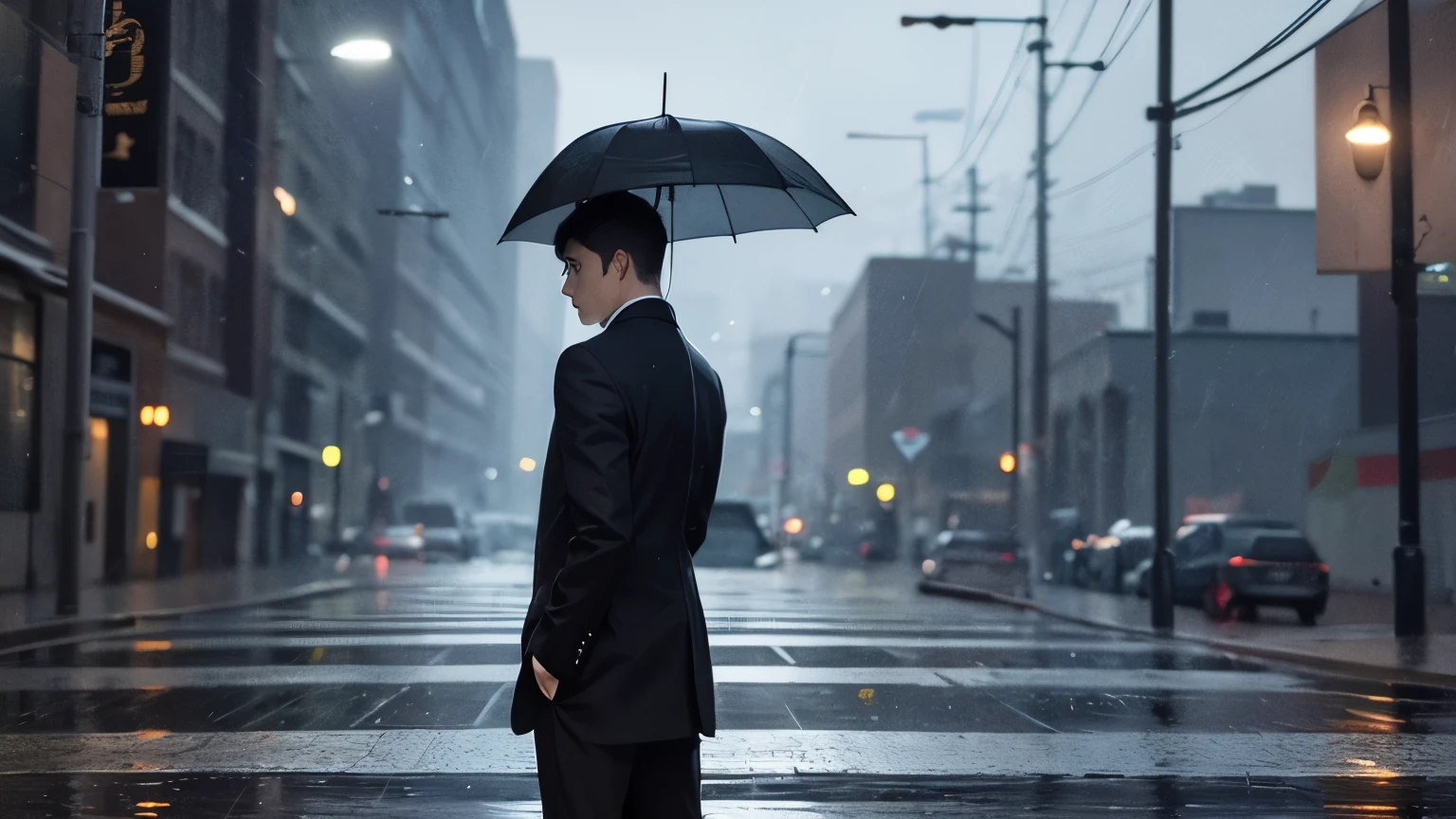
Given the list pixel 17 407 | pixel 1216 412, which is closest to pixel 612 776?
pixel 17 407

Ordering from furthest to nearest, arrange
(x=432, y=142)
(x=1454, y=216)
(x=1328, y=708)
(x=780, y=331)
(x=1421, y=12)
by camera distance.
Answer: (x=432, y=142)
(x=780, y=331)
(x=1421, y=12)
(x=1454, y=216)
(x=1328, y=708)

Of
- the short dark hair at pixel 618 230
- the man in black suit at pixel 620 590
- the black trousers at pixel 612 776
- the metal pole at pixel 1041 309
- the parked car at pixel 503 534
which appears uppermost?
the metal pole at pixel 1041 309

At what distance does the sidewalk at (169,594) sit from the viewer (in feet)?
51.7

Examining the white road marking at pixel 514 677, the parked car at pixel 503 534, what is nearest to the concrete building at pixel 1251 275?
the parked car at pixel 503 534

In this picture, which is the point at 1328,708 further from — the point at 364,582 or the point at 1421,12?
the point at 364,582

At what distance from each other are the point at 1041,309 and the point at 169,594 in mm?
16176

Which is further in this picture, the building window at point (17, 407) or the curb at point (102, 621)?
the building window at point (17, 407)

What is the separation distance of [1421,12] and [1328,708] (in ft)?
36.1

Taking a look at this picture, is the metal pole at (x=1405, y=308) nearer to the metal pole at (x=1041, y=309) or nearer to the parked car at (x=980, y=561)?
the metal pole at (x=1041, y=309)

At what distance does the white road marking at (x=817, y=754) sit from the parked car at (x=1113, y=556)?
21821 mm

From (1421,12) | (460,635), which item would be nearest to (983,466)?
(1421,12)

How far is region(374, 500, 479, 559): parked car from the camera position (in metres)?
40.1

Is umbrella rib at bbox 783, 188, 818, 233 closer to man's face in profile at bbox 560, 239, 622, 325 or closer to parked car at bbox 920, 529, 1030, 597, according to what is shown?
man's face in profile at bbox 560, 239, 622, 325

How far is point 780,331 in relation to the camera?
171ft
